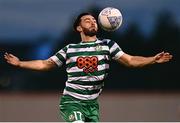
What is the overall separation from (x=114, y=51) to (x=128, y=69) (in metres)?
19.2

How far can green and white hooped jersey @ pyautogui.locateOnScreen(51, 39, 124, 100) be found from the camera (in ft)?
29.8

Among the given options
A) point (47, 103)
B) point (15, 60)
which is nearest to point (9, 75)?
point (47, 103)

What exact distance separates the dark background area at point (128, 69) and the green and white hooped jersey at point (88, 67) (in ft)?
55.7

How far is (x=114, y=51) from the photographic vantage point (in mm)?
9188

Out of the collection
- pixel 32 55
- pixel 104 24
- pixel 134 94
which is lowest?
pixel 134 94

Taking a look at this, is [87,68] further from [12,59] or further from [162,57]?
[12,59]

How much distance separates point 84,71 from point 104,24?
0.77 metres

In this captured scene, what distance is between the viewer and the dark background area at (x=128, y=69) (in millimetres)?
26953

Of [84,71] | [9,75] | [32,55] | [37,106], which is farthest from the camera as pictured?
[9,75]

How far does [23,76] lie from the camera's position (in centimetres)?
2756

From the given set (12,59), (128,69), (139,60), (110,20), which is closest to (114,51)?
(139,60)

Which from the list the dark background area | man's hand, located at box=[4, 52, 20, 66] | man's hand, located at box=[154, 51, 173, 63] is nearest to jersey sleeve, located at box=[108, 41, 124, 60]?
man's hand, located at box=[154, 51, 173, 63]

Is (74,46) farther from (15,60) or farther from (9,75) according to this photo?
(9,75)

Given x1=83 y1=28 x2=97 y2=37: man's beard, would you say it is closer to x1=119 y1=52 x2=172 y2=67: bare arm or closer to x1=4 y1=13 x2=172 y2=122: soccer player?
x1=4 y1=13 x2=172 y2=122: soccer player
